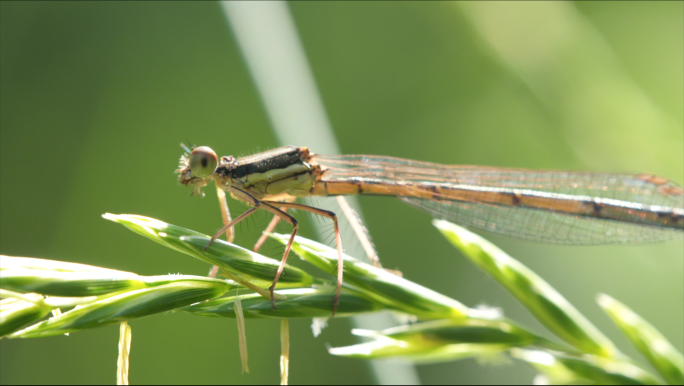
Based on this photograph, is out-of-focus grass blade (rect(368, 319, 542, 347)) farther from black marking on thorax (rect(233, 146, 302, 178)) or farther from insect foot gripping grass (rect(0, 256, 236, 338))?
black marking on thorax (rect(233, 146, 302, 178))

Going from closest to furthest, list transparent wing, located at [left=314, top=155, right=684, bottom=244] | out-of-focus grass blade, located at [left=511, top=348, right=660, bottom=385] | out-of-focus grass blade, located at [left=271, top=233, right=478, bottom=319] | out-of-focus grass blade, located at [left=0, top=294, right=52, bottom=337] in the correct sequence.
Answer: out-of-focus grass blade, located at [left=0, top=294, right=52, bottom=337] < out-of-focus grass blade, located at [left=511, top=348, right=660, bottom=385] < out-of-focus grass blade, located at [left=271, top=233, right=478, bottom=319] < transparent wing, located at [left=314, top=155, right=684, bottom=244]

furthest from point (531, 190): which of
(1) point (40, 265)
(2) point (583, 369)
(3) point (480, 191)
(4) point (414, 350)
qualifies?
(1) point (40, 265)

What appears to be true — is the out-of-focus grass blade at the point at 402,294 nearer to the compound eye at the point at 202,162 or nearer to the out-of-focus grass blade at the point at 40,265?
the out-of-focus grass blade at the point at 40,265

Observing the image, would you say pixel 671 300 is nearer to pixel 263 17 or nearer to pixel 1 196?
pixel 263 17

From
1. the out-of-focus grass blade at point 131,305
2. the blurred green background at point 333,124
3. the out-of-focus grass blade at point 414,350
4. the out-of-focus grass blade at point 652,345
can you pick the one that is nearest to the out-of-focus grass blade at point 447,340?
the out-of-focus grass blade at point 414,350

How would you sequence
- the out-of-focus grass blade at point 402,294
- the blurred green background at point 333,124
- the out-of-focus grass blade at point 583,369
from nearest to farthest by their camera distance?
the out-of-focus grass blade at point 583,369 → the out-of-focus grass blade at point 402,294 → the blurred green background at point 333,124

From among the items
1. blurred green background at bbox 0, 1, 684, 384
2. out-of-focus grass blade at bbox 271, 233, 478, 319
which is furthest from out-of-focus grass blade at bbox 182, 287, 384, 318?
blurred green background at bbox 0, 1, 684, 384
